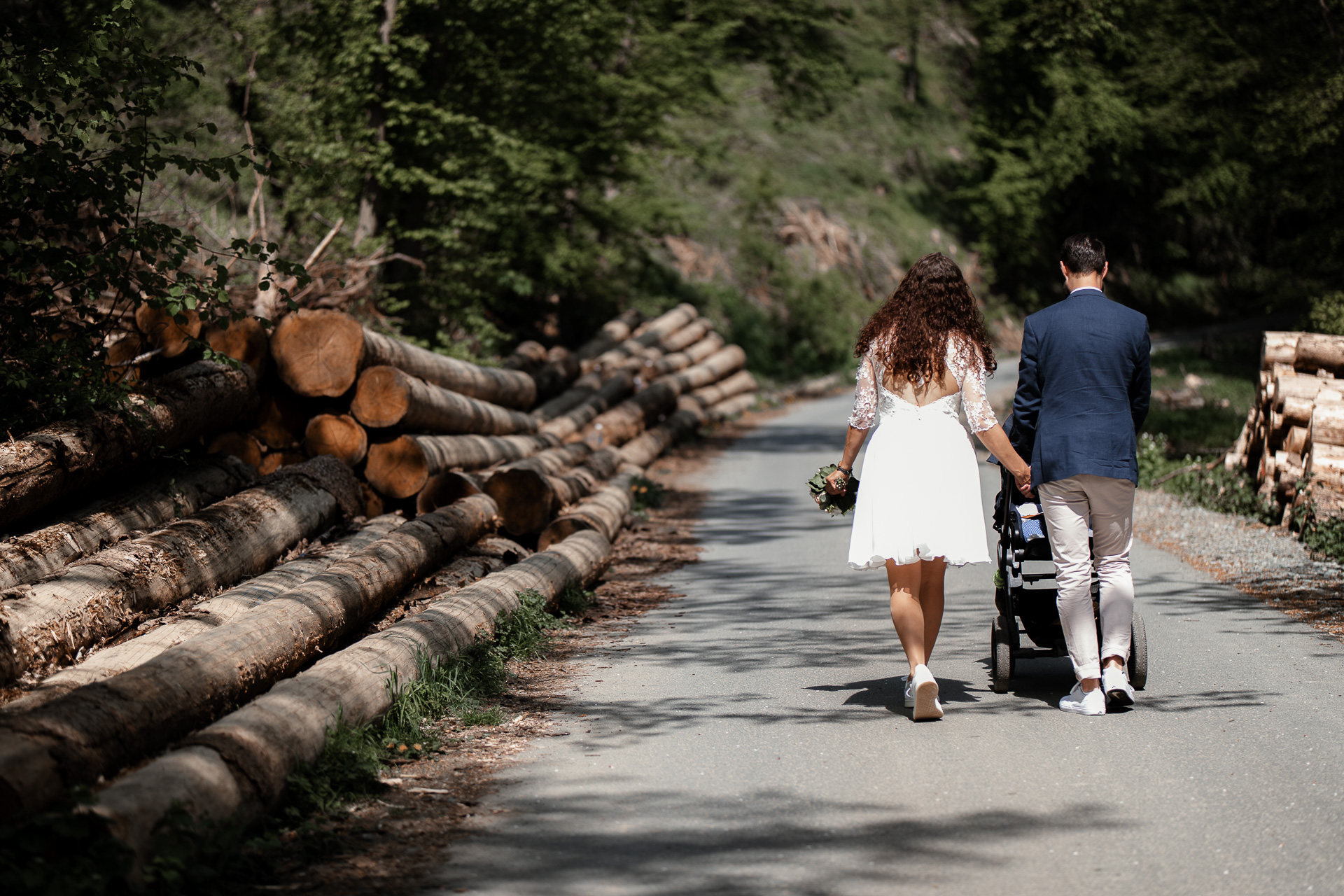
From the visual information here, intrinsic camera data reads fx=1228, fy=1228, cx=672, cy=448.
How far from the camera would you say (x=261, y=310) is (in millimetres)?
11758

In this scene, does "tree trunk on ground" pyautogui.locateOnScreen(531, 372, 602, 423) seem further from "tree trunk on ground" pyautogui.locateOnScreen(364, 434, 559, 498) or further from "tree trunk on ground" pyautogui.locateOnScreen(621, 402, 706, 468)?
"tree trunk on ground" pyautogui.locateOnScreen(364, 434, 559, 498)

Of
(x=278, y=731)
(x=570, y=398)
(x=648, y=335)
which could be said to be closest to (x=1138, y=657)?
(x=278, y=731)

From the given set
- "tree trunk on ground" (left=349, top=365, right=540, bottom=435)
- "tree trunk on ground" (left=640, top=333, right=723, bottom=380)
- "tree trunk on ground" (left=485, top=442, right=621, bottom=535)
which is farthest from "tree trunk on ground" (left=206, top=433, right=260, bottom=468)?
"tree trunk on ground" (left=640, top=333, right=723, bottom=380)

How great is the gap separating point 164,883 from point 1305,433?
10.7 meters

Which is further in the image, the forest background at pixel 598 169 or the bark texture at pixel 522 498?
the bark texture at pixel 522 498

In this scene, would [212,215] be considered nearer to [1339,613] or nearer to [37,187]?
[37,187]

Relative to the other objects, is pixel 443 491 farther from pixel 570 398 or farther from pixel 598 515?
pixel 570 398

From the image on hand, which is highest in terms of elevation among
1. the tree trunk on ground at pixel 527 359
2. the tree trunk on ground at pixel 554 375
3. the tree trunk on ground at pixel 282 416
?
the tree trunk on ground at pixel 527 359

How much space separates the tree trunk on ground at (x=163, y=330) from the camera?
8864mm

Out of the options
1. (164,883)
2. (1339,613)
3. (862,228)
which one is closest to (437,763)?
(164,883)

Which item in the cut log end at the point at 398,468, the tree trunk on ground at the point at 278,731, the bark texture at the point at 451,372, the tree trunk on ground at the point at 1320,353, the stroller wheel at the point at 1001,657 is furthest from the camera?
the tree trunk on ground at the point at 1320,353

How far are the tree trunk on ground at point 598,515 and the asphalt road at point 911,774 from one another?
6.40 feet

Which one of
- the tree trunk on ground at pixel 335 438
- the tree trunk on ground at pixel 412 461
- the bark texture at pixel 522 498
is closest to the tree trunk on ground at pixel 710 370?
the tree trunk on ground at pixel 412 461

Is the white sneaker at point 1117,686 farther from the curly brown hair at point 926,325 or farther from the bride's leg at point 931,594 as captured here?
the curly brown hair at point 926,325
